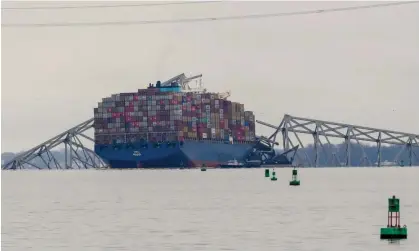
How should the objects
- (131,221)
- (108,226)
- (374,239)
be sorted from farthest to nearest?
1. (131,221)
2. (108,226)
3. (374,239)

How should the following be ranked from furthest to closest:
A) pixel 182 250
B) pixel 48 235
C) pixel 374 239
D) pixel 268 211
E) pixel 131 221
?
pixel 268 211, pixel 131 221, pixel 48 235, pixel 374 239, pixel 182 250

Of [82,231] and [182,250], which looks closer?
[182,250]

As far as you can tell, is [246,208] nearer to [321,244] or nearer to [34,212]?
[34,212]

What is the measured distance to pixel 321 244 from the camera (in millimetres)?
52906

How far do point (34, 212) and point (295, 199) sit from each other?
84.8 feet

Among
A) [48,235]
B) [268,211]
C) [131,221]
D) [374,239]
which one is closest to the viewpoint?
[374,239]

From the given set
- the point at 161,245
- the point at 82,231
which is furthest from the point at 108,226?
the point at 161,245

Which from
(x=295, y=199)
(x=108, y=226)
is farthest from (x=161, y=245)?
(x=295, y=199)

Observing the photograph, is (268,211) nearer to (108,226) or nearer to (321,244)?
(108,226)

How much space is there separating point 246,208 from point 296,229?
21188 millimetres

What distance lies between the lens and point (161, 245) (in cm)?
5328

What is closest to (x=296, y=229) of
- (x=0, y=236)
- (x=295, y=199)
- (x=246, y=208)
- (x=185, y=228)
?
(x=185, y=228)

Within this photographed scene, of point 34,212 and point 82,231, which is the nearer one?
point 82,231

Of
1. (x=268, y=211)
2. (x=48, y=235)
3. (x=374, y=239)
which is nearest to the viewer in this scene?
(x=374, y=239)
